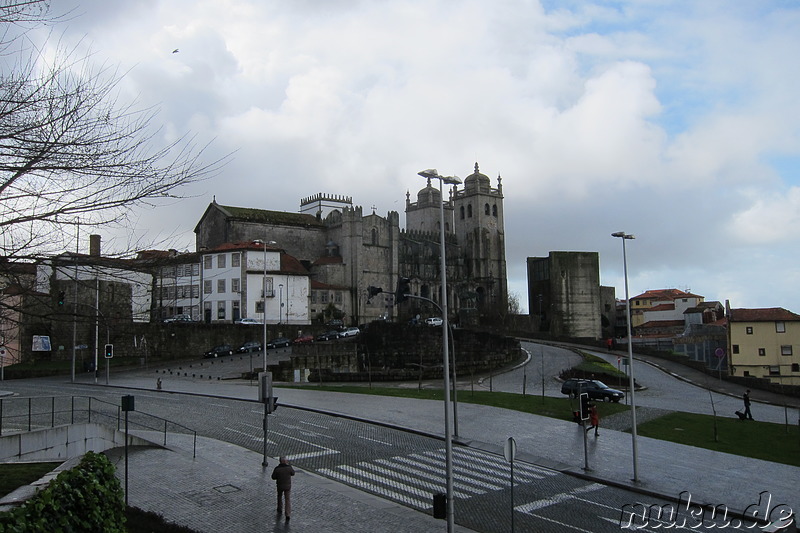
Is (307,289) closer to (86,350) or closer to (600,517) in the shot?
(86,350)

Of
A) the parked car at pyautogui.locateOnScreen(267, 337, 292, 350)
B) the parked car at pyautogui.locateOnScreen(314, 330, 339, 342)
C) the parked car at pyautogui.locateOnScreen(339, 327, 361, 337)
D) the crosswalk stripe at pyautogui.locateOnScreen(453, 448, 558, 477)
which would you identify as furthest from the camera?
the parked car at pyautogui.locateOnScreen(339, 327, 361, 337)

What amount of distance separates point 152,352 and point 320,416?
31.4 metres

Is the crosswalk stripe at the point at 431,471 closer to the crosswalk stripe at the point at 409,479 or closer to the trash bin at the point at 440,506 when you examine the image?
the crosswalk stripe at the point at 409,479

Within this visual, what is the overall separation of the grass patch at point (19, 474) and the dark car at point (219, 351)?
3910cm

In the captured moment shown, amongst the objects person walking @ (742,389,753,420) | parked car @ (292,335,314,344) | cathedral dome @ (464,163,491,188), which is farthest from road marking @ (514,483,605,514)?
cathedral dome @ (464,163,491,188)

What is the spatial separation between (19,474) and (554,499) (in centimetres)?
1282

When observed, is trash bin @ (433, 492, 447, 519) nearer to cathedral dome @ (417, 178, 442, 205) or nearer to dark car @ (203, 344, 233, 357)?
dark car @ (203, 344, 233, 357)

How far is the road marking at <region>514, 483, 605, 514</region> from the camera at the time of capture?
16656 mm

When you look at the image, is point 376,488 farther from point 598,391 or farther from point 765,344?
point 765,344

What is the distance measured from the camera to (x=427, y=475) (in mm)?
19688

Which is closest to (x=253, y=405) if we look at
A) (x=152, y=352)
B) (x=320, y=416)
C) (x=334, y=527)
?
(x=320, y=416)

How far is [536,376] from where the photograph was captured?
4875 centimetres

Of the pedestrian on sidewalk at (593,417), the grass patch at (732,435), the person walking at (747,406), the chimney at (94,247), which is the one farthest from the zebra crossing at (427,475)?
the person walking at (747,406)

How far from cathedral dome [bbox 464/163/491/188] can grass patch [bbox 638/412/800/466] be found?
292 feet
